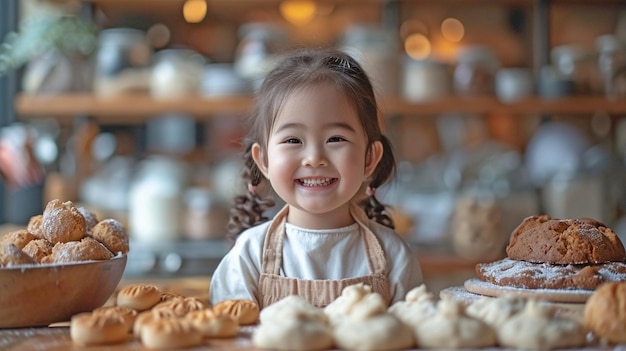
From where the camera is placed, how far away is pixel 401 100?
114 inches

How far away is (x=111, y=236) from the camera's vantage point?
109 centimetres

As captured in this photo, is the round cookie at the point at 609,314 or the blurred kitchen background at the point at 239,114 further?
the blurred kitchen background at the point at 239,114

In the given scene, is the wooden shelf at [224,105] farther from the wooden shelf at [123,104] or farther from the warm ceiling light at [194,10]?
the warm ceiling light at [194,10]

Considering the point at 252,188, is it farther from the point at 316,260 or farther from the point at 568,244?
the point at 568,244

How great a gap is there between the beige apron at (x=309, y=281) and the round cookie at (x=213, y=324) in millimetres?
259

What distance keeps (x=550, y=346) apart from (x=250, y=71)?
7.07ft

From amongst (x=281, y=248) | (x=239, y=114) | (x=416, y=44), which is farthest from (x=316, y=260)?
(x=416, y=44)

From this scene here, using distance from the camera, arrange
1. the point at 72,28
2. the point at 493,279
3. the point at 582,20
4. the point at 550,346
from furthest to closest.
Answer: the point at 582,20 < the point at 72,28 < the point at 493,279 < the point at 550,346

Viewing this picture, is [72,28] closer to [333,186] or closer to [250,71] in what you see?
[250,71]

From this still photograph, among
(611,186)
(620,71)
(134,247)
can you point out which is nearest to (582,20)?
(620,71)

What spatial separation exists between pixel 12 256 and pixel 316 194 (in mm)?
424

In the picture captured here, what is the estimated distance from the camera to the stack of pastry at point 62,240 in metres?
1.01

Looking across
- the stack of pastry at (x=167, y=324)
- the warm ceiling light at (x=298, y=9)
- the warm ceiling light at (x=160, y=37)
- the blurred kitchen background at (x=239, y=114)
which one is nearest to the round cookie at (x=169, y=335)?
the stack of pastry at (x=167, y=324)

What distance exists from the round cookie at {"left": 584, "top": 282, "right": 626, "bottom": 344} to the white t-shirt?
1.29ft
